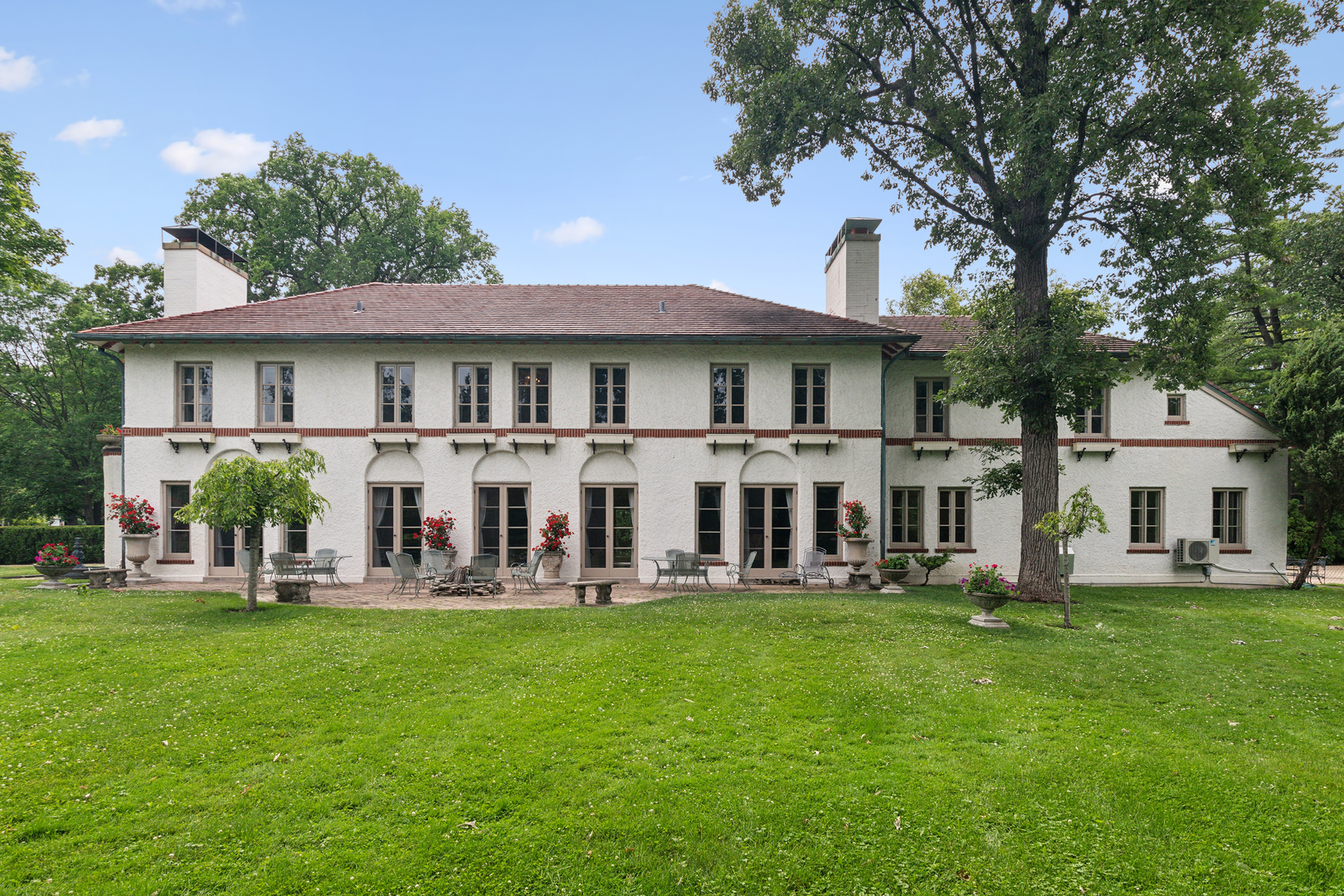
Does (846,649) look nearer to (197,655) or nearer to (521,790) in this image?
(521,790)

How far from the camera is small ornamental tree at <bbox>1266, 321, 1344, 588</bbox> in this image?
1445cm

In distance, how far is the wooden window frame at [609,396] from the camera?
612 inches

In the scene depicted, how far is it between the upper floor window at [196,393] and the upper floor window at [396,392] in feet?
13.5

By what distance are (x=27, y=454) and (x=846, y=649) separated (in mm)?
33944

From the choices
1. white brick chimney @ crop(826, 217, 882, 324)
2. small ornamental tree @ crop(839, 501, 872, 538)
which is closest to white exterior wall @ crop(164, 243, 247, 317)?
white brick chimney @ crop(826, 217, 882, 324)

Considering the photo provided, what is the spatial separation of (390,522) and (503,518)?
9.41ft

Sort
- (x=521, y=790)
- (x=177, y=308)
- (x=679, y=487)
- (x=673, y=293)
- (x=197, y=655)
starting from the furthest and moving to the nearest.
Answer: (x=673, y=293) < (x=177, y=308) < (x=679, y=487) < (x=197, y=655) < (x=521, y=790)

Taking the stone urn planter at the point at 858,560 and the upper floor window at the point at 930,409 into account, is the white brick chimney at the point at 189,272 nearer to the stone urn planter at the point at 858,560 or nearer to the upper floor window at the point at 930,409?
the stone urn planter at the point at 858,560

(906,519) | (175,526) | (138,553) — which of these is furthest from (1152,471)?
(138,553)

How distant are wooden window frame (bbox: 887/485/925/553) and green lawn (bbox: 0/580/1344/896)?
280 inches

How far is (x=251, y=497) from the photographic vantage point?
10.4 m

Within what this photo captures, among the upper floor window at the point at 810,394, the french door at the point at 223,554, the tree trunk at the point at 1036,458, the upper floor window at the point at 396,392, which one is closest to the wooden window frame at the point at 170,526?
the french door at the point at 223,554

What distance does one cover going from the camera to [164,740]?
556cm

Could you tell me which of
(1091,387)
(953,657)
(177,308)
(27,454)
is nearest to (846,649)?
(953,657)
